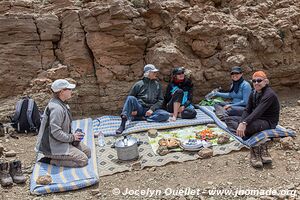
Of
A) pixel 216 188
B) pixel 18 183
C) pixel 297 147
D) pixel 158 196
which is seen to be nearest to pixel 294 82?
pixel 297 147

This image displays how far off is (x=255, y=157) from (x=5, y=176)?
4394 mm

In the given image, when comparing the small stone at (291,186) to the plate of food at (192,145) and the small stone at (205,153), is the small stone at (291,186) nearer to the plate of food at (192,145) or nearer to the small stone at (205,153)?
the small stone at (205,153)

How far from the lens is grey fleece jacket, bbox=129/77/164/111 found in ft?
25.9

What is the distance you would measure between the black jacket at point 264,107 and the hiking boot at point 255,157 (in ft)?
2.03

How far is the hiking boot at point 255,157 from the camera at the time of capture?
Answer: 4.98m

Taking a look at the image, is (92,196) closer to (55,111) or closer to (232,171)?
(55,111)

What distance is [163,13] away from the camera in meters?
9.10

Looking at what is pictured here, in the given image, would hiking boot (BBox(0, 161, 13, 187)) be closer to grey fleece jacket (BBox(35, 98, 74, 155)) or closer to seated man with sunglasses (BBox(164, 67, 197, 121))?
grey fleece jacket (BBox(35, 98, 74, 155))

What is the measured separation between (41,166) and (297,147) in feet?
16.1

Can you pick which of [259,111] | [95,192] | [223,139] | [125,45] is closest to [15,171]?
[95,192]

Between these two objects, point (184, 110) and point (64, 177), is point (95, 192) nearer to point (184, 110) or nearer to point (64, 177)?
point (64, 177)

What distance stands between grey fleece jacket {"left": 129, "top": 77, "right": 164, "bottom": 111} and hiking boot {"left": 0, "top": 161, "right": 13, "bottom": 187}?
3778 millimetres

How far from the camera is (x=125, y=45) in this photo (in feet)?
29.0

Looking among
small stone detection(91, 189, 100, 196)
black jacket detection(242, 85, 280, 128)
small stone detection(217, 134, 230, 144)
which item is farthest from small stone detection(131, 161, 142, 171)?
black jacket detection(242, 85, 280, 128)
